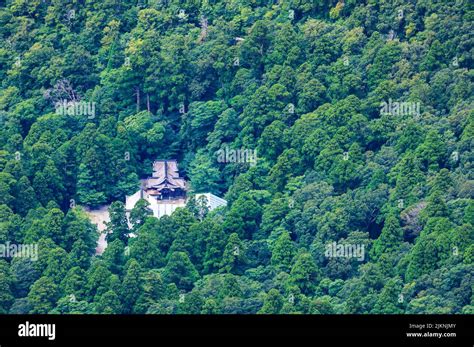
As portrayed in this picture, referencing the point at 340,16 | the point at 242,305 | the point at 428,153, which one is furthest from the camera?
the point at 340,16

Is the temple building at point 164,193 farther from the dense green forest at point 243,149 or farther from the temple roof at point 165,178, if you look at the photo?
the dense green forest at point 243,149

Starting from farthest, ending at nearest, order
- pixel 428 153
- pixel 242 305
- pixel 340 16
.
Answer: pixel 340 16
pixel 428 153
pixel 242 305

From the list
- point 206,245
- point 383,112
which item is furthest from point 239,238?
point 383,112

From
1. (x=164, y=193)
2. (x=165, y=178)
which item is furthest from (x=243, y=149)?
(x=164, y=193)

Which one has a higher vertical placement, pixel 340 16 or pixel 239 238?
pixel 340 16

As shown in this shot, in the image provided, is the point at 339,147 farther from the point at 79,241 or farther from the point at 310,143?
the point at 79,241

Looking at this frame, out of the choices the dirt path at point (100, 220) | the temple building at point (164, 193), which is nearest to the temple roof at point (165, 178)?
the temple building at point (164, 193)

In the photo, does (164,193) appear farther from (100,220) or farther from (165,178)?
(100,220)

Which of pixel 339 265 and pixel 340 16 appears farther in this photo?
pixel 340 16
